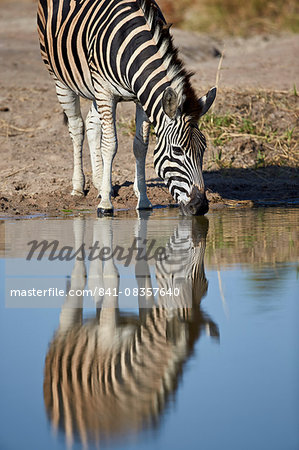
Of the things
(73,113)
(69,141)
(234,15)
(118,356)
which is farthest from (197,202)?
(234,15)

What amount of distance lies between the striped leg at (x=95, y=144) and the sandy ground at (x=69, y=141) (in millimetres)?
208

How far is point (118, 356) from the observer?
2.86 m

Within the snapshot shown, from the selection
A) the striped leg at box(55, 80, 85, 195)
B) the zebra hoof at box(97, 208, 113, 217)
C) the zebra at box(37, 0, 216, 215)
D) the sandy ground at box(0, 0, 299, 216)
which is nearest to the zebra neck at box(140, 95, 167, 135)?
the zebra at box(37, 0, 216, 215)

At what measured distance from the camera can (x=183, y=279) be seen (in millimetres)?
4102

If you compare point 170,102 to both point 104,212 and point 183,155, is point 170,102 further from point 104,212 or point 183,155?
point 104,212

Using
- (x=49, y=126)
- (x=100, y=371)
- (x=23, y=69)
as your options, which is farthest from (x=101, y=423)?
(x=23, y=69)

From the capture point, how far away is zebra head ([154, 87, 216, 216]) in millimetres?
6312

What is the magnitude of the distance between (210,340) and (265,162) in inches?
248

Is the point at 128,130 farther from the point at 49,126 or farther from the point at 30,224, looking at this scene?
the point at 30,224

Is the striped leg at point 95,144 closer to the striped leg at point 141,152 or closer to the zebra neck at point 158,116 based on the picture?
the striped leg at point 141,152

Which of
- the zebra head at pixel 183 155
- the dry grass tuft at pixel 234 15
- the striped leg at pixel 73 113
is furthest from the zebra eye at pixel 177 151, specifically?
the dry grass tuft at pixel 234 15

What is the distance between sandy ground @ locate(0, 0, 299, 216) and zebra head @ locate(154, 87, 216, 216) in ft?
3.91

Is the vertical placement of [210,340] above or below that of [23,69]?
below

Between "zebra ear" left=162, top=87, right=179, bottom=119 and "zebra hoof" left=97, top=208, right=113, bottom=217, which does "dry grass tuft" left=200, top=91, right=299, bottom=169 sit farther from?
"zebra ear" left=162, top=87, right=179, bottom=119
